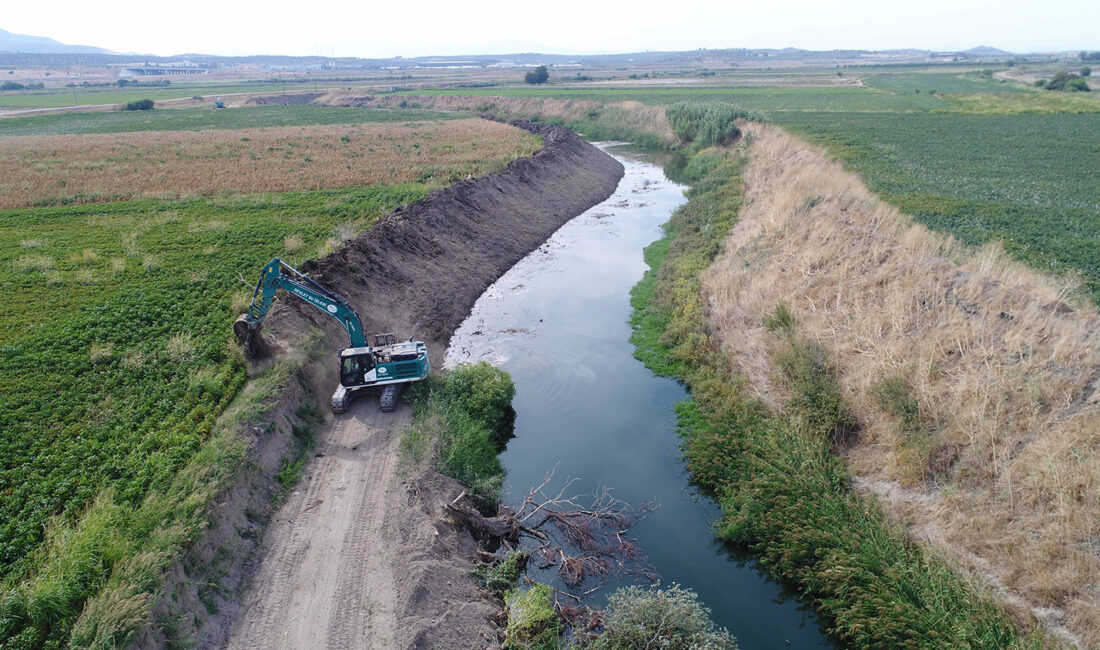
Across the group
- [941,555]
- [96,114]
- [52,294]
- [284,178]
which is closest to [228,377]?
[52,294]

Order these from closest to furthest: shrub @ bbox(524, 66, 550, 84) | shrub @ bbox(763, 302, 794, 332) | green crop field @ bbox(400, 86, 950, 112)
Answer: shrub @ bbox(763, 302, 794, 332) < green crop field @ bbox(400, 86, 950, 112) < shrub @ bbox(524, 66, 550, 84)

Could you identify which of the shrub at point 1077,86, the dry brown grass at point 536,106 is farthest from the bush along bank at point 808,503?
the shrub at point 1077,86

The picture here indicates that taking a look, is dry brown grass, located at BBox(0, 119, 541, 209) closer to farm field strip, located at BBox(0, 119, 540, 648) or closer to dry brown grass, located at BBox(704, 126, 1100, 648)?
farm field strip, located at BBox(0, 119, 540, 648)

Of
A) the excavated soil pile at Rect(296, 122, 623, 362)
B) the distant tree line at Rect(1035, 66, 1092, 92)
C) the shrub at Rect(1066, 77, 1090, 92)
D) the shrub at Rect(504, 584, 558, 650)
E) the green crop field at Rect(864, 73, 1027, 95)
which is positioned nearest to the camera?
the shrub at Rect(504, 584, 558, 650)

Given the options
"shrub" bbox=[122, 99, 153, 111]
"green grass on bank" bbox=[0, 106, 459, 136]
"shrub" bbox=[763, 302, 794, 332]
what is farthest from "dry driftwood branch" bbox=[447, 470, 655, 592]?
"shrub" bbox=[122, 99, 153, 111]

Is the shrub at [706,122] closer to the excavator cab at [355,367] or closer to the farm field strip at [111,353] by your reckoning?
the farm field strip at [111,353]
